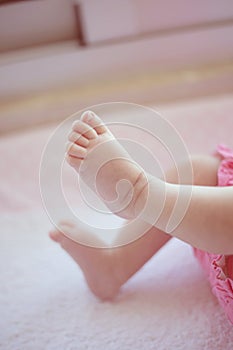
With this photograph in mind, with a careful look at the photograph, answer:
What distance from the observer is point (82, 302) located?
67 centimetres

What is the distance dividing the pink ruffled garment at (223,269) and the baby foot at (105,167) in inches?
5.1

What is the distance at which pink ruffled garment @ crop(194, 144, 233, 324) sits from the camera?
594 millimetres

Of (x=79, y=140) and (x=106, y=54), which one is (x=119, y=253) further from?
(x=106, y=54)

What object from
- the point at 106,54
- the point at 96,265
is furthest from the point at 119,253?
the point at 106,54

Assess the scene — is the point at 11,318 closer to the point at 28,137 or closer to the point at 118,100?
the point at 28,137

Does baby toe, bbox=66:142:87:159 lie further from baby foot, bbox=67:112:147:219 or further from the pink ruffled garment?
the pink ruffled garment

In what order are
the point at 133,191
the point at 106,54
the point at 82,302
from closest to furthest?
the point at 133,191 → the point at 82,302 → the point at 106,54

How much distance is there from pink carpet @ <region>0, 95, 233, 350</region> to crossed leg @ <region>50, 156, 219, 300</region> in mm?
22

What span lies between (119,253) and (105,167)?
177mm

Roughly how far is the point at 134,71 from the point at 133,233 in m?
0.52

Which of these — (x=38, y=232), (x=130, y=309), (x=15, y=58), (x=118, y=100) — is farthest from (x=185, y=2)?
(x=130, y=309)

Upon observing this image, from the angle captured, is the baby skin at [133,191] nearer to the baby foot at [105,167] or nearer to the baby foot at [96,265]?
the baby foot at [105,167]

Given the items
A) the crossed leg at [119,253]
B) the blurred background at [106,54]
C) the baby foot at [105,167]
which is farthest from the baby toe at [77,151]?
the blurred background at [106,54]

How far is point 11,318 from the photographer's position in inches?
25.9
